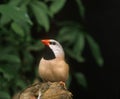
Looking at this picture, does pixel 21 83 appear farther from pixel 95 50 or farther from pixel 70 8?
pixel 70 8

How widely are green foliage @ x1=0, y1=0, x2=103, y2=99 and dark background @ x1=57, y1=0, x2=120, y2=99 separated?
665mm

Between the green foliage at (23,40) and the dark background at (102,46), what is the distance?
2.18ft

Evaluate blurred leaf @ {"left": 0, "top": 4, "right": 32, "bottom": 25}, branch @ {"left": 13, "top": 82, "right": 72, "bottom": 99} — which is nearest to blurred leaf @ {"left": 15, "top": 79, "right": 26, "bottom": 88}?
blurred leaf @ {"left": 0, "top": 4, "right": 32, "bottom": 25}

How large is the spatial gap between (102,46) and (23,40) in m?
1.47

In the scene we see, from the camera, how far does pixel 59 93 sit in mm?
2014

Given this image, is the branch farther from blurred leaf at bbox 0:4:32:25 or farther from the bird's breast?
blurred leaf at bbox 0:4:32:25

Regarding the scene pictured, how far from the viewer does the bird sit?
242 centimetres

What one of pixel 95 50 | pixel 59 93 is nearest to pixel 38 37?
pixel 95 50

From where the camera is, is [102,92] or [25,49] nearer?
[25,49]

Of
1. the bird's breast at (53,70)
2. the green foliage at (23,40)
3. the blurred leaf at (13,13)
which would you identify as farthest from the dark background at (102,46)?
the bird's breast at (53,70)

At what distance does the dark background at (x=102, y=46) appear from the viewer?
4.62 meters

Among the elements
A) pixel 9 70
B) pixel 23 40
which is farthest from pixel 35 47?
pixel 9 70

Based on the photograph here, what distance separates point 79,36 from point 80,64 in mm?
985

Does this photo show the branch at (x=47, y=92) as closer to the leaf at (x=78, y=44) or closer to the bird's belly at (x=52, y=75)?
the bird's belly at (x=52, y=75)
